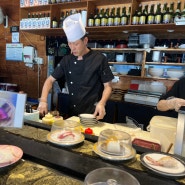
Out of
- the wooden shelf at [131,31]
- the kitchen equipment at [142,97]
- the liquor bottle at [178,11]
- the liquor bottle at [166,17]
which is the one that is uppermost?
the liquor bottle at [178,11]

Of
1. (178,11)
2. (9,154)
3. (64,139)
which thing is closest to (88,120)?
(64,139)

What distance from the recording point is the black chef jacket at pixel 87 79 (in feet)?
7.40

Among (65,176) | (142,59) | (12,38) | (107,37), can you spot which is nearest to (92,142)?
(65,176)

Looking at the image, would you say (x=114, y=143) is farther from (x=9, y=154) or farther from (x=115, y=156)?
(x=9, y=154)

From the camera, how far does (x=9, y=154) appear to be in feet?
3.05

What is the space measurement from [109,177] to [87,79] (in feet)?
5.19

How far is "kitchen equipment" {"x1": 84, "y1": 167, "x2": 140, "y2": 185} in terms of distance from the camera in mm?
717

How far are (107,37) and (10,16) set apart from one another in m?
2.85

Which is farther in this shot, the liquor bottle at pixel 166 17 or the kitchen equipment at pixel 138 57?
the kitchen equipment at pixel 138 57

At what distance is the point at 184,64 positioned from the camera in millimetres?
3260

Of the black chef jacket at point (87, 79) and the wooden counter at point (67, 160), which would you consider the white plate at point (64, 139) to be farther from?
the black chef jacket at point (87, 79)

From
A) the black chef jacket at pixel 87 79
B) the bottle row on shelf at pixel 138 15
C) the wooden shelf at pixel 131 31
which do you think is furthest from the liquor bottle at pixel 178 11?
the black chef jacket at pixel 87 79

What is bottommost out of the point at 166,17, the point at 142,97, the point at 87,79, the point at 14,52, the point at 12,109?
the point at 142,97

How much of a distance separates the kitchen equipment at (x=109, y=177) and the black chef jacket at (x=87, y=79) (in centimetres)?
148
